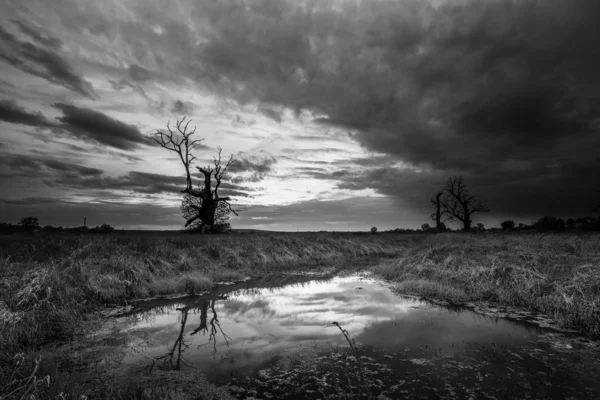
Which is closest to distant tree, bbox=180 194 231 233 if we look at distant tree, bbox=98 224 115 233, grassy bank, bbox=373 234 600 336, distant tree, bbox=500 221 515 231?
distant tree, bbox=98 224 115 233

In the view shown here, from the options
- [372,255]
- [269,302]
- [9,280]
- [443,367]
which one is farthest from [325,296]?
[372,255]

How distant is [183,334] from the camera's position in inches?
Result: 303

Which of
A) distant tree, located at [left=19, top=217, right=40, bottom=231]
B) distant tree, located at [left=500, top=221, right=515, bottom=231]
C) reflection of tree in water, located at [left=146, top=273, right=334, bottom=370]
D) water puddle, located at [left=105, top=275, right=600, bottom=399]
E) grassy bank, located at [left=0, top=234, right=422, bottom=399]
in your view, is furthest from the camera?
distant tree, located at [left=500, top=221, right=515, bottom=231]

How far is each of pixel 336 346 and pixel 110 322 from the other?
6749mm

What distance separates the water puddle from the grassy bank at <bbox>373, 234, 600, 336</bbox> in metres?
1.17

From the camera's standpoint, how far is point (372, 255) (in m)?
30.8

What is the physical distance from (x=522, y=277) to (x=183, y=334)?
474 inches

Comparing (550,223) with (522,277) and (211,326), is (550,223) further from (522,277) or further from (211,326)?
(211,326)

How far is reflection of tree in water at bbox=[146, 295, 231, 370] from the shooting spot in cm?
593

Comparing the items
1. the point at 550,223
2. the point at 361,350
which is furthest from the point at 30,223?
the point at 550,223

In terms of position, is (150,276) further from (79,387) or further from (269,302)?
(79,387)

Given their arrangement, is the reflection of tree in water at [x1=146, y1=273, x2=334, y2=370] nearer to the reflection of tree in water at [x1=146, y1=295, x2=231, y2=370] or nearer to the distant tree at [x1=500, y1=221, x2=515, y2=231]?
the reflection of tree in water at [x1=146, y1=295, x2=231, y2=370]

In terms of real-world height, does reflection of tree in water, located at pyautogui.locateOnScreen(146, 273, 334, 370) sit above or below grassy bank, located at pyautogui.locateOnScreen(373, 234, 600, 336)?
below

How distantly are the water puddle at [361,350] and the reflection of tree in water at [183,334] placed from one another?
0.09 ft
